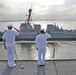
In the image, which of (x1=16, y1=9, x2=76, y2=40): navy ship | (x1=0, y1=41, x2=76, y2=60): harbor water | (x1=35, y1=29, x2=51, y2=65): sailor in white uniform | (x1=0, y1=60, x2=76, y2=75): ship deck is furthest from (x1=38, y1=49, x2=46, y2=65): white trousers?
(x1=16, y1=9, x2=76, y2=40): navy ship

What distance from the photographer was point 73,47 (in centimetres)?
1194

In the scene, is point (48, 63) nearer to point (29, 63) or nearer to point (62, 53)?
point (29, 63)

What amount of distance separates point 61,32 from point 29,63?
48.8m

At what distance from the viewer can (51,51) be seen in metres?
11.8

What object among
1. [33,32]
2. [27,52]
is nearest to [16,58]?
[27,52]

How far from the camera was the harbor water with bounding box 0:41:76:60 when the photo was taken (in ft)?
38.3

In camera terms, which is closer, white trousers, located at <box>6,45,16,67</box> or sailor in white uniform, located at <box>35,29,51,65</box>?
white trousers, located at <box>6,45,16,67</box>

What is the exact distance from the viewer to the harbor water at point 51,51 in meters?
11.7

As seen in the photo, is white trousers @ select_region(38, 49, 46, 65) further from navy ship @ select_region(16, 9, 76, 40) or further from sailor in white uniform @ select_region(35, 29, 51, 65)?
navy ship @ select_region(16, 9, 76, 40)

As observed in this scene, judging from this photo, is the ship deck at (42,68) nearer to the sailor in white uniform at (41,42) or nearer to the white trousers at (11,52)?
the white trousers at (11,52)

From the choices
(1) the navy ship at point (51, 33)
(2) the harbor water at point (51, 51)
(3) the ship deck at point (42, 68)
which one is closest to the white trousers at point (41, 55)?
(3) the ship deck at point (42, 68)

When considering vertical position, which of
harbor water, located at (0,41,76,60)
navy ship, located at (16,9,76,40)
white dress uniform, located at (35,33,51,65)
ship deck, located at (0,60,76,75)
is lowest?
navy ship, located at (16,9,76,40)

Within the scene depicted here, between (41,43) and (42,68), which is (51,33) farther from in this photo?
(42,68)

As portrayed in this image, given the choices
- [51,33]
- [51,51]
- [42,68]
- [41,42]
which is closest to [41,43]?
[41,42]
